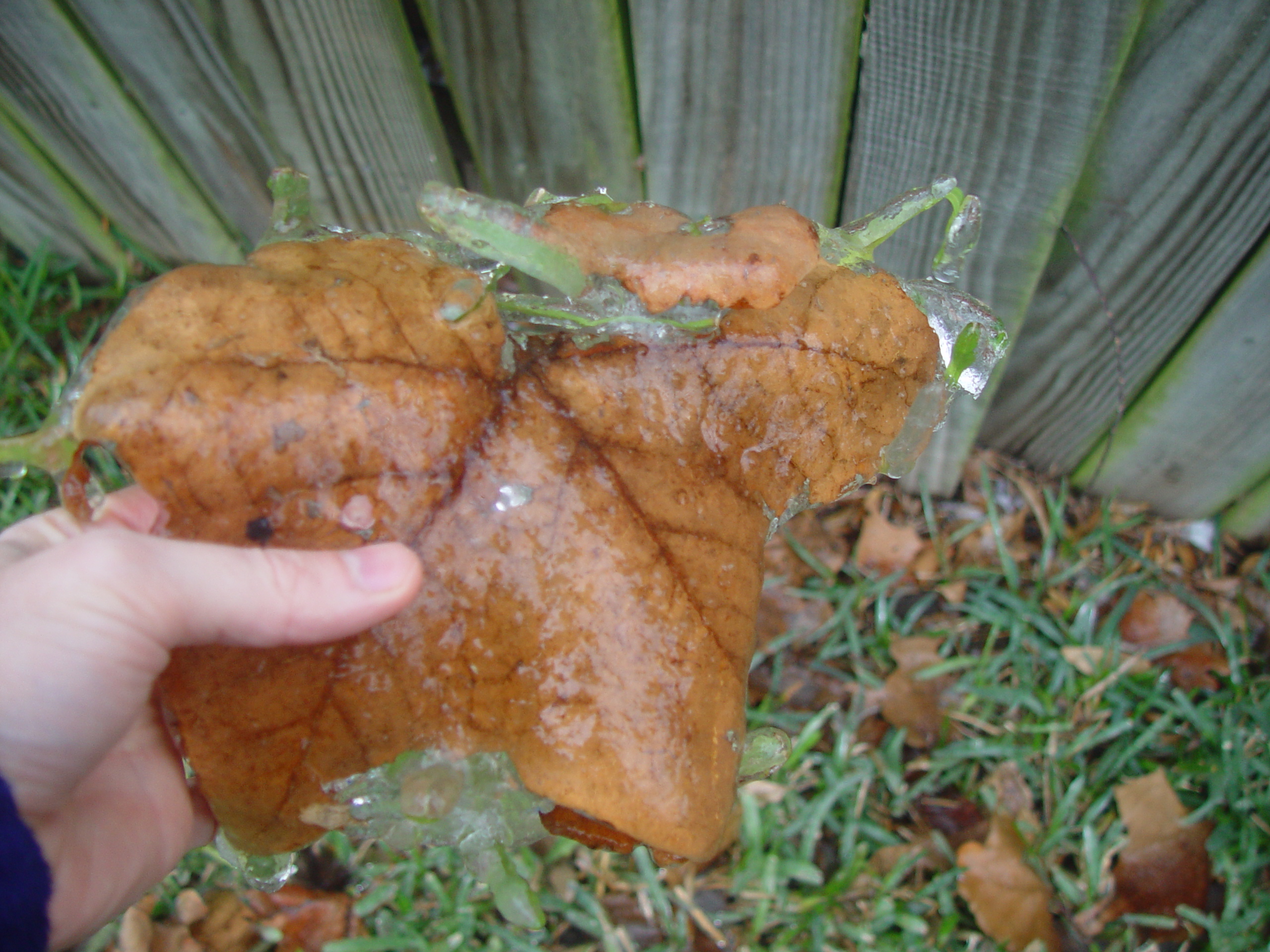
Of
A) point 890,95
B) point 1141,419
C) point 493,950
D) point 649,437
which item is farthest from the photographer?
point 1141,419

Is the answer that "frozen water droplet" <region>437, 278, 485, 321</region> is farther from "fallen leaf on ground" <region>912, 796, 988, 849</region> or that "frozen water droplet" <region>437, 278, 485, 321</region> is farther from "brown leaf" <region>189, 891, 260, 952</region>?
"fallen leaf on ground" <region>912, 796, 988, 849</region>

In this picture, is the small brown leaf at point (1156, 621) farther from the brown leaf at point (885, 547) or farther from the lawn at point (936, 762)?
the brown leaf at point (885, 547)

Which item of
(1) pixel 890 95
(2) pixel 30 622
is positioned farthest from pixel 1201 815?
(2) pixel 30 622

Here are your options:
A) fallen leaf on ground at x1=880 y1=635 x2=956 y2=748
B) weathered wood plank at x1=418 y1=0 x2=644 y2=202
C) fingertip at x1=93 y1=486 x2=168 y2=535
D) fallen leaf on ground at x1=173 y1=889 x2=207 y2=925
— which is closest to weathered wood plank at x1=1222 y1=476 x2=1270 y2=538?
fallen leaf on ground at x1=880 y1=635 x2=956 y2=748

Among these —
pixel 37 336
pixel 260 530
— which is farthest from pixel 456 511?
pixel 37 336

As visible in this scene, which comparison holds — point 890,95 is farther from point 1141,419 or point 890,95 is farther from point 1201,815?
point 1201,815

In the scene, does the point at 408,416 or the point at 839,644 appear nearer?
the point at 408,416

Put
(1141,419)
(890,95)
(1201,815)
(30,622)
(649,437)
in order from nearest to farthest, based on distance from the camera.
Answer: (30,622) → (649,437) → (890,95) → (1201,815) → (1141,419)
